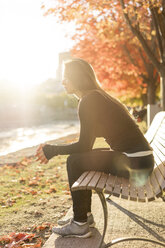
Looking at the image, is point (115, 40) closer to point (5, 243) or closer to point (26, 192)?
point (26, 192)

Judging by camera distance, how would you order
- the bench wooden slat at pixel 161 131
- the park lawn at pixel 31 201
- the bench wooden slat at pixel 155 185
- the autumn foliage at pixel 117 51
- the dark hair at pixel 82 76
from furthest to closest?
the autumn foliage at pixel 117 51 < the bench wooden slat at pixel 161 131 < the park lawn at pixel 31 201 < the dark hair at pixel 82 76 < the bench wooden slat at pixel 155 185

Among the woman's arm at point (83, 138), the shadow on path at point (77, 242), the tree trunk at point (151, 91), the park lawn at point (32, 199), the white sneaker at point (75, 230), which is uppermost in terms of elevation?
the woman's arm at point (83, 138)

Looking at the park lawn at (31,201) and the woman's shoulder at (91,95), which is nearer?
the woman's shoulder at (91,95)

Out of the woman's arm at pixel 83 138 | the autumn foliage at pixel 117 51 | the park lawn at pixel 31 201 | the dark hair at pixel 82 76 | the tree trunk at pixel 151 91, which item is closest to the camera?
the woman's arm at pixel 83 138

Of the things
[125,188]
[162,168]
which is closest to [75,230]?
[125,188]

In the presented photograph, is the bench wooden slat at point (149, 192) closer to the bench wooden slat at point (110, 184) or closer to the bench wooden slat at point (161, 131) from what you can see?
the bench wooden slat at point (110, 184)

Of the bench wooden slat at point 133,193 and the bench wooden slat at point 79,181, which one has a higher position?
the bench wooden slat at point 79,181

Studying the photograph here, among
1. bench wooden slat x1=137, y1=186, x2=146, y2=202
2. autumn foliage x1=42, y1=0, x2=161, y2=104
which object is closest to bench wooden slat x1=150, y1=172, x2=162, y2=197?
bench wooden slat x1=137, y1=186, x2=146, y2=202

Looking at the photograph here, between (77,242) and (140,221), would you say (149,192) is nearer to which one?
(77,242)

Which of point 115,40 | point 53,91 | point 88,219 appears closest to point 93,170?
point 88,219

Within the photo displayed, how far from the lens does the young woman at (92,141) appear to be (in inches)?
131

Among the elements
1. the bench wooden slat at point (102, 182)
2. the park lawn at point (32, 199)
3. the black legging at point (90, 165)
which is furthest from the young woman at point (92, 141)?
the park lawn at point (32, 199)

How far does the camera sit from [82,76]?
11.4 ft

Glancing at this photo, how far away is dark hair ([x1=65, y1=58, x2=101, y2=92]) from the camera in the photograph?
344 centimetres
